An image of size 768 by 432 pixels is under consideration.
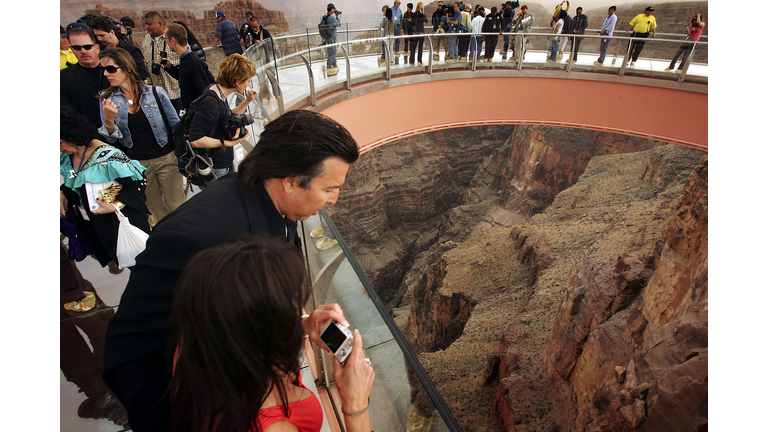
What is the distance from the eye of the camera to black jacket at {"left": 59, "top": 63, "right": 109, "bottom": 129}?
9.84ft

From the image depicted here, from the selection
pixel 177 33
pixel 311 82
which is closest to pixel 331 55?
pixel 311 82

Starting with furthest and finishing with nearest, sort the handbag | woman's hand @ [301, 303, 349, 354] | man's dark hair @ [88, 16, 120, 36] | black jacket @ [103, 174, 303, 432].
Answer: man's dark hair @ [88, 16, 120, 36] → the handbag → woman's hand @ [301, 303, 349, 354] → black jacket @ [103, 174, 303, 432]

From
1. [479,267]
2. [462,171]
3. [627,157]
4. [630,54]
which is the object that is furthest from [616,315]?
[462,171]

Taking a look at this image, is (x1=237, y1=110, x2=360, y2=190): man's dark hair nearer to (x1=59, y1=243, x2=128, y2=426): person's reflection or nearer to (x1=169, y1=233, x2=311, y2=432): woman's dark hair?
(x1=169, y1=233, x2=311, y2=432): woman's dark hair

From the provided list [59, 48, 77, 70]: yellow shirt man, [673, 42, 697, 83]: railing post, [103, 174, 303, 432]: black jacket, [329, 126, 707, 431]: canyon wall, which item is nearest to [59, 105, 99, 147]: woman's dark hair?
[103, 174, 303, 432]: black jacket

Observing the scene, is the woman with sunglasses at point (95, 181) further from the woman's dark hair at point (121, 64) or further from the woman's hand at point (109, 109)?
the woman's dark hair at point (121, 64)

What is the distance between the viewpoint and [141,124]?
3.09m

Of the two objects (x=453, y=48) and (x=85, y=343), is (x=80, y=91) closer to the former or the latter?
(x=85, y=343)

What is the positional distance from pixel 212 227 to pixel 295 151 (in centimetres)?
41

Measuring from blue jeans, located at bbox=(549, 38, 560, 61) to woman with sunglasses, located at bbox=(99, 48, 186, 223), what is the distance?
10340mm

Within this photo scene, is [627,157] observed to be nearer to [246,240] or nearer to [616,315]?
[616,315]

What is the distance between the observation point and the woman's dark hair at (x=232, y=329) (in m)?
0.87

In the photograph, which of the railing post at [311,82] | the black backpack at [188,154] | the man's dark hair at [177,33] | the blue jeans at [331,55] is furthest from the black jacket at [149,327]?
the blue jeans at [331,55]

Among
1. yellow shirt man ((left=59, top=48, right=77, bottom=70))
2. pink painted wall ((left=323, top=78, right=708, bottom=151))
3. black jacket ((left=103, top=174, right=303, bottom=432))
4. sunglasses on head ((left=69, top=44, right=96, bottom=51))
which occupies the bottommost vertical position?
pink painted wall ((left=323, top=78, right=708, bottom=151))
